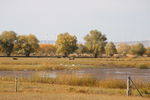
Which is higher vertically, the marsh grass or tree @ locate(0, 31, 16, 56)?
tree @ locate(0, 31, 16, 56)

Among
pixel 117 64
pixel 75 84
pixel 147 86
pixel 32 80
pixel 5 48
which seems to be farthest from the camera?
pixel 5 48

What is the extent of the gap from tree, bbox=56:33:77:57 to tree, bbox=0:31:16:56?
19537 millimetres

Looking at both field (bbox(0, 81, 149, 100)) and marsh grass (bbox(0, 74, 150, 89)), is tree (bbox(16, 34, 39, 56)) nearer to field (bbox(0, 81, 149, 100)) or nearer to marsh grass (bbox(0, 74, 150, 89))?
marsh grass (bbox(0, 74, 150, 89))

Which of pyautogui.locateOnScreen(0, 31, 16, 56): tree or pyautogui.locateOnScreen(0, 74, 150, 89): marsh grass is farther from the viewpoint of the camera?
pyautogui.locateOnScreen(0, 31, 16, 56): tree

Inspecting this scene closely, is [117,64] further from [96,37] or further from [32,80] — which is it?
[96,37]

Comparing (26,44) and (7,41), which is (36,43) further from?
(7,41)

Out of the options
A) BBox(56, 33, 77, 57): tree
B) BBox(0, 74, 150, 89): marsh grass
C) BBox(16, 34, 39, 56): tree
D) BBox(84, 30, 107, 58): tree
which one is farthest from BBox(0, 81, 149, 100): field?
BBox(84, 30, 107, 58): tree

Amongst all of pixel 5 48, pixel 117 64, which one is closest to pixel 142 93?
pixel 117 64

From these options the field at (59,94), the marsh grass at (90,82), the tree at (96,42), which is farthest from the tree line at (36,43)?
the field at (59,94)

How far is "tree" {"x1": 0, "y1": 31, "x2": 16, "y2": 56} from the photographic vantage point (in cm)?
12688

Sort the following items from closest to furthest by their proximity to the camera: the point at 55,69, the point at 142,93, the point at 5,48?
the point at 142,93
the point at 55,69
the point at 5,48

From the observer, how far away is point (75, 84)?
33.1 metres

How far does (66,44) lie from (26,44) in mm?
17005

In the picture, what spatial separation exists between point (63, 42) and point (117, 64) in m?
57.2
